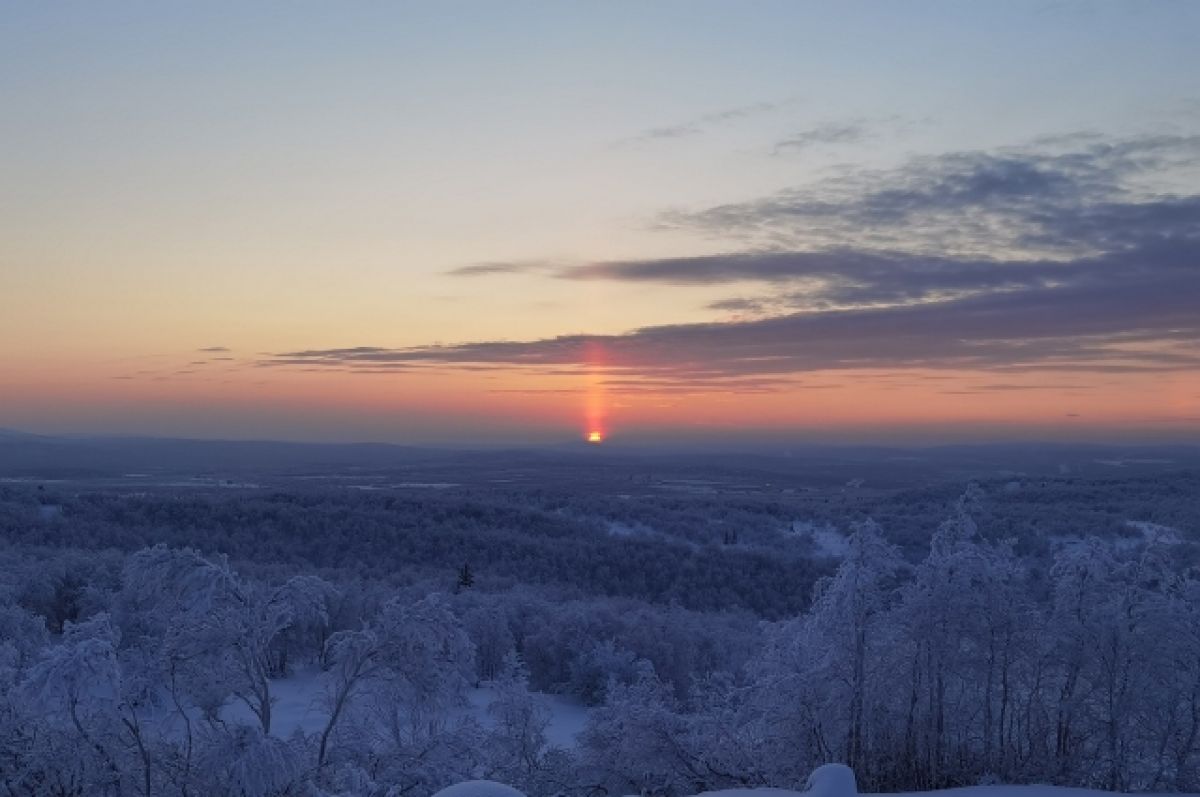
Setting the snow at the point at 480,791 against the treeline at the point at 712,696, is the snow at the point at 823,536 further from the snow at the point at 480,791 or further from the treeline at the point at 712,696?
the snow at the point at 480,791

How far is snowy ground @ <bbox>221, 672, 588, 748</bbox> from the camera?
1678cm

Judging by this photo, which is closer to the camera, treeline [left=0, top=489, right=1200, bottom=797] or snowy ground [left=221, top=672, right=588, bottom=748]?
treeline [left=0, top=489, right=1200, bottom=797]

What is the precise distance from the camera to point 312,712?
1755 cm

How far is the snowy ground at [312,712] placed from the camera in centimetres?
1678

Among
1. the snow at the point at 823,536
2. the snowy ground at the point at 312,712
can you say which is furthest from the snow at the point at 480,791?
the snow at the point at 823,536

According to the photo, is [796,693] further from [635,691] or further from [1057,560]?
[1057,560]

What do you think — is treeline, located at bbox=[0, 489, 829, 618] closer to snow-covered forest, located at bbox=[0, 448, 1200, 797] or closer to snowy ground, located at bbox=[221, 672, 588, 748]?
snowy ground, located at bbox=[221, 672, 588, 748]

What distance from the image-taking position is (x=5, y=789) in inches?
318

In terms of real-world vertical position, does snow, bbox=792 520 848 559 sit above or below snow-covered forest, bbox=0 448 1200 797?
below

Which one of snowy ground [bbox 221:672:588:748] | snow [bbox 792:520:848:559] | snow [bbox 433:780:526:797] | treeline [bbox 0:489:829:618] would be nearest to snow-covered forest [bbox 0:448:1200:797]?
snowy ground [bbox 221:672:588:748]

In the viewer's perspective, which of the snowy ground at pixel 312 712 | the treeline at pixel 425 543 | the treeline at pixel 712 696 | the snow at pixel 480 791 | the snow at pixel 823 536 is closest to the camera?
the snow at pixel 480 791

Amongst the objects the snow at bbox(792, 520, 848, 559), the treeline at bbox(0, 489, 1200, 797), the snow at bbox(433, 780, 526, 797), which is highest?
the snow at bbox(433, 780, 526, 797)

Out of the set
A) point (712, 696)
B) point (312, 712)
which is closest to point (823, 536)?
point (312, 712)

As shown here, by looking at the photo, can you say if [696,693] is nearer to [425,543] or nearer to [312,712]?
[312,712]
